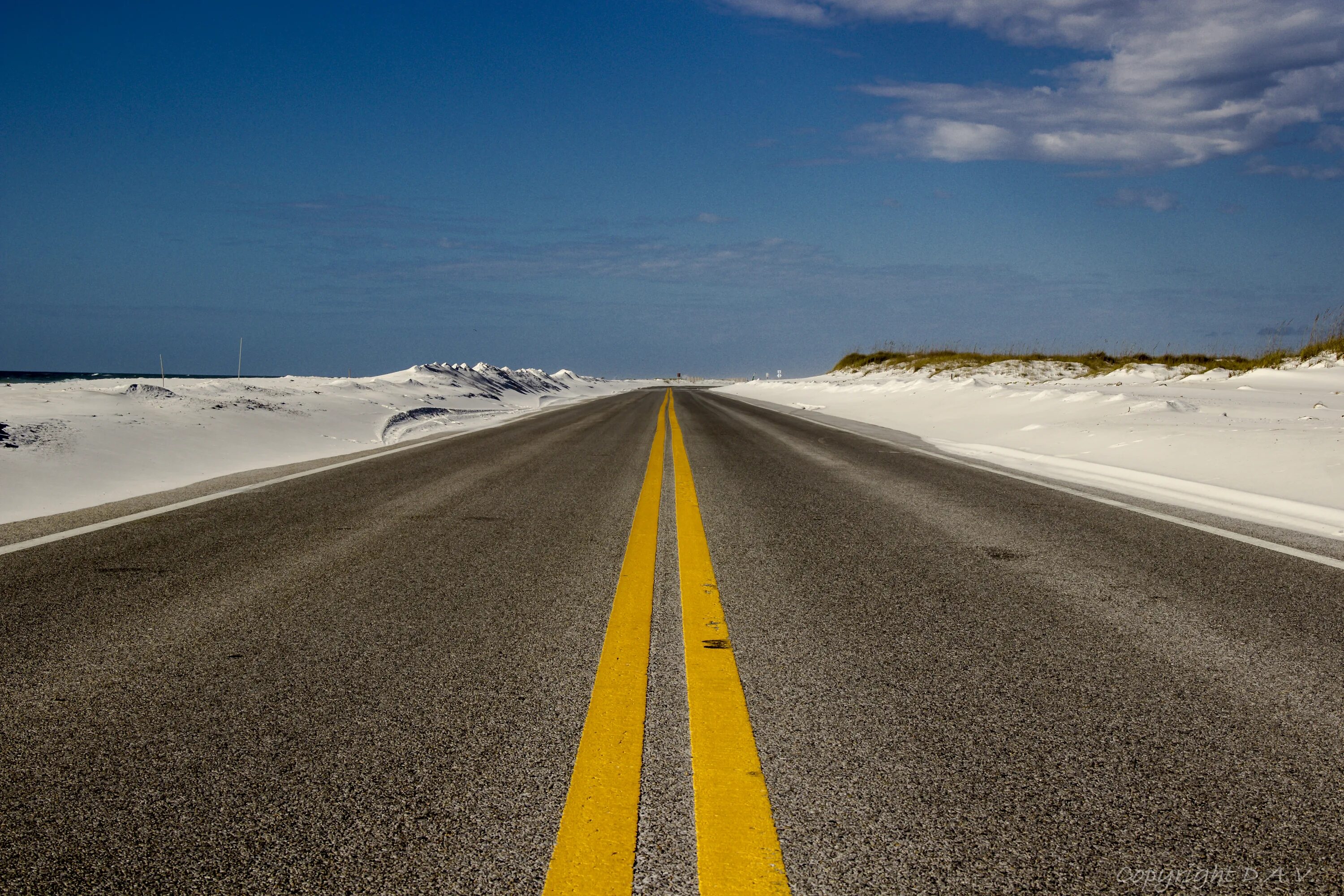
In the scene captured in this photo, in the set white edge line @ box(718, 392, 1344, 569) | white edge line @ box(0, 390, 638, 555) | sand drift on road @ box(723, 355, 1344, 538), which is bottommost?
white edge line @ box(0, 390, 638, 555)

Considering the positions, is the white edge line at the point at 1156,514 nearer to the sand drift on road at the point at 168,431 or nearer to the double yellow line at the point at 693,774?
the double yellow line at the point at 693,774

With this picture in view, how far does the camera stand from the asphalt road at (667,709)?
1779mm

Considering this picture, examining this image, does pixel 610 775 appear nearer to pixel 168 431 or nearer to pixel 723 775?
pixel 723 775

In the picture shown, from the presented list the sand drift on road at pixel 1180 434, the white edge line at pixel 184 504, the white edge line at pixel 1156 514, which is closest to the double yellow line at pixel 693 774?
the white edge line at pixel 1156 514

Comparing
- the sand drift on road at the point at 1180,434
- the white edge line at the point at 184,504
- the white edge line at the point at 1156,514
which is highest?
the sand drift on road at the point at 1180,434

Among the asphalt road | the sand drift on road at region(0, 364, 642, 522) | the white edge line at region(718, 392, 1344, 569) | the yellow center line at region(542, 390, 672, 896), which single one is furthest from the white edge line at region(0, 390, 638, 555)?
the white edge line at region(718, 392, 1344, 569)

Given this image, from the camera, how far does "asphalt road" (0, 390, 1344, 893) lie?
178cm

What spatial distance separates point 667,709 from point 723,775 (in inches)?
17.9

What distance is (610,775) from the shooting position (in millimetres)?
2094

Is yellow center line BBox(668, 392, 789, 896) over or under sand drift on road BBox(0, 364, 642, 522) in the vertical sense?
under

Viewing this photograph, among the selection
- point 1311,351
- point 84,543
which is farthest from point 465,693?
point 1311,351

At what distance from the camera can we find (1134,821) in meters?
1.91

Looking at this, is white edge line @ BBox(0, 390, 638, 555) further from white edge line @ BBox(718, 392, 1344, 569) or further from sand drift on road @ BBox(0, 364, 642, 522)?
white edge line @ BBox(718, 392, 1344, 569)

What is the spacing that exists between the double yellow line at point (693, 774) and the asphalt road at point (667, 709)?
0.04 meters
